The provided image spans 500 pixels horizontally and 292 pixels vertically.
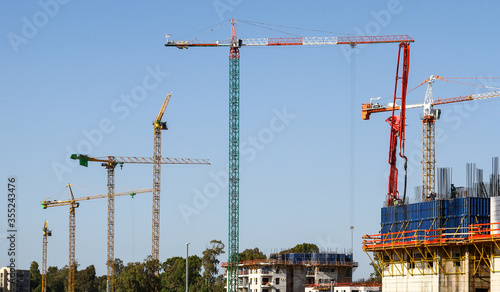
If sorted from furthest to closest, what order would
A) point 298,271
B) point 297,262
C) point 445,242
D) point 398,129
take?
1. point 298,271
2. point 297,262
3. point 398,129
4. point 445,242

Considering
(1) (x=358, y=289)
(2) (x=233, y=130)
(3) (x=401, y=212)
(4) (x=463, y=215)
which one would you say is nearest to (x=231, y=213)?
(2) (x=233, y=130)

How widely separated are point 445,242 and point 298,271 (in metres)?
91.7

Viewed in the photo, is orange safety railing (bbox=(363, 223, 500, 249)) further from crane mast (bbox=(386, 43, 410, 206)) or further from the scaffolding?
crane mast (bbox=(386, 43, 410, 206))

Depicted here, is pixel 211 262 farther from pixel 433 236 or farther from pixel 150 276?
pixel 433 236

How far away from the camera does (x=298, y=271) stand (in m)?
169

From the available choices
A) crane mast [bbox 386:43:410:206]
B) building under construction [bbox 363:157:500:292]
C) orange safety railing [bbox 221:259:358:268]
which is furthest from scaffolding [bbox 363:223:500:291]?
orange safety railing [bbox 221:259:358:268]

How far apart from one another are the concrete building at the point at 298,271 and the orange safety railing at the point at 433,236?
247ft

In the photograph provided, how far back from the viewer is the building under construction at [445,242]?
3054 inches

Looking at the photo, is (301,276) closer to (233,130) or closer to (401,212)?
(233,130)

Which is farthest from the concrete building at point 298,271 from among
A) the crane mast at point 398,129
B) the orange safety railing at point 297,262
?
the crane mast at point 398,129

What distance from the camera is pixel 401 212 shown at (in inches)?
Answer: 3602

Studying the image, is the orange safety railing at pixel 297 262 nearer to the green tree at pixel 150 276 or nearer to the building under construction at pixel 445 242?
the green tree at pixel 150 276

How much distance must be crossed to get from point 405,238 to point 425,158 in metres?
79.4

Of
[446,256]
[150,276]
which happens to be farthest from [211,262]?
[446,256]
